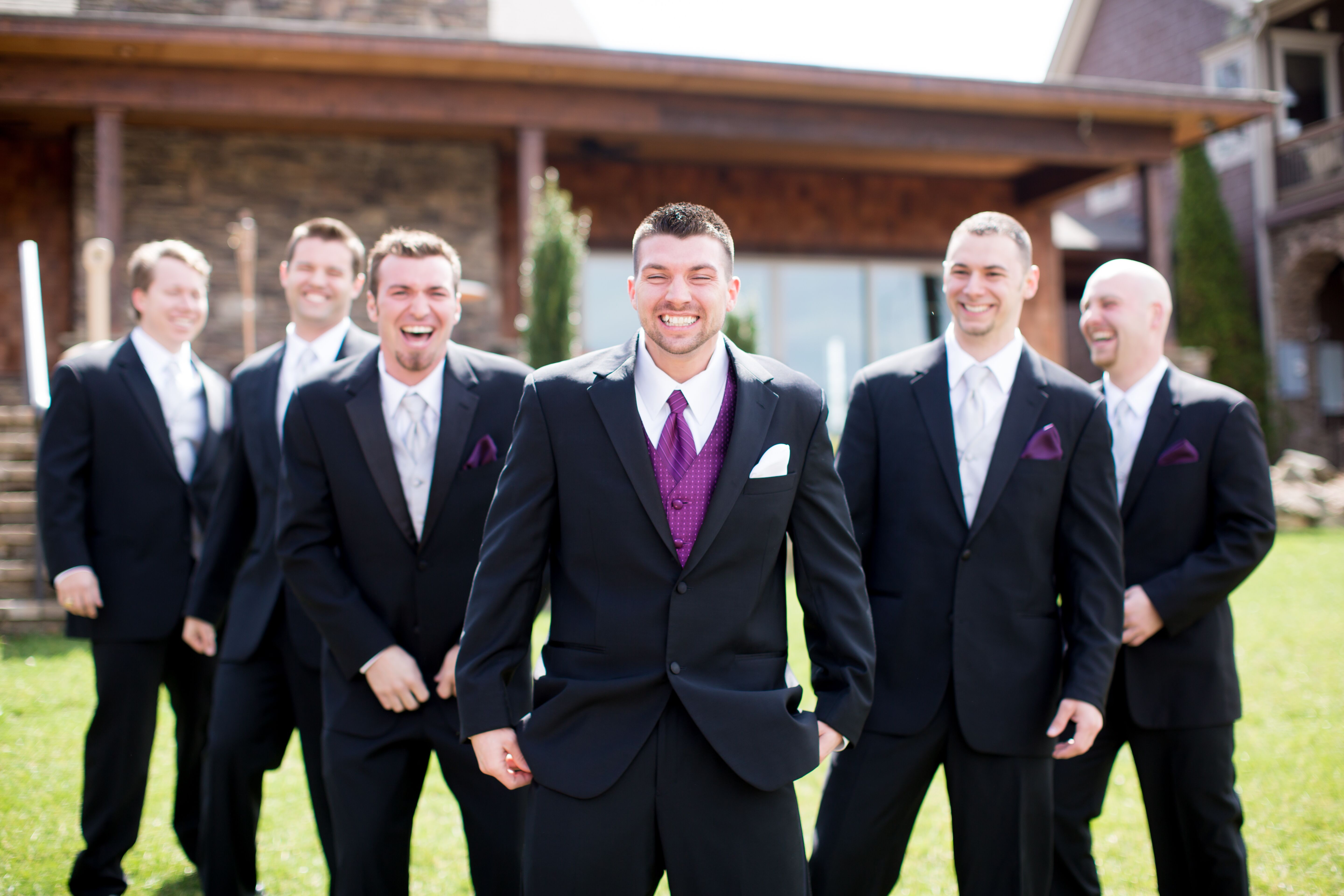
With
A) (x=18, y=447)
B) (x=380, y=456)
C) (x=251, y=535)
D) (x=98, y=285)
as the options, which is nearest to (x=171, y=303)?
(x=251, y=535)

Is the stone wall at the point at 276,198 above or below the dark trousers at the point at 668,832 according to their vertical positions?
above

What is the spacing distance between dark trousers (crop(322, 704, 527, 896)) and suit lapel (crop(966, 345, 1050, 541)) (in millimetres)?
1618

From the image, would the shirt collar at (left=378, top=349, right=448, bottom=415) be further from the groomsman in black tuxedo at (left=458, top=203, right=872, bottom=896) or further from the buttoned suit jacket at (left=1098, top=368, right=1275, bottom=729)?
the buttoned suit jacket at (left=1098, top=368, right=1275, bottom=729)

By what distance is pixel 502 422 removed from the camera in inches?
132

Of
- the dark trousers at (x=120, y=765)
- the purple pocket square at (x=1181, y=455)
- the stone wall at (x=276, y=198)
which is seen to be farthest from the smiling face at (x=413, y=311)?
the stone wall at (x=276, y=198)

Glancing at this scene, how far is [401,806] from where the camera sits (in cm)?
311

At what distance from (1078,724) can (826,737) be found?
3.04 feet

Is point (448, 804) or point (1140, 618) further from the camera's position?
point (448, 804)

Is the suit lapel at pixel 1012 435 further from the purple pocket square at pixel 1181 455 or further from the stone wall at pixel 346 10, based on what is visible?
the stone wall at pixel 346 10

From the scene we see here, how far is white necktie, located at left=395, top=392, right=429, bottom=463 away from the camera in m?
3.26

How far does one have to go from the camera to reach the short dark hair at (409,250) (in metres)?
3.27

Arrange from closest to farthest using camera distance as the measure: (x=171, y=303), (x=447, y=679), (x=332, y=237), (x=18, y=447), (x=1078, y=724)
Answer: (x=1078, y=724) → (x=447, y=679) → (x=332, y=237) → (x=171, y=303) → (x=18, y=447)

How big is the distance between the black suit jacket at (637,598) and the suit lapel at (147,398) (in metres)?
2.41

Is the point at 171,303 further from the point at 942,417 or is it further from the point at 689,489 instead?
the point at 942,417
